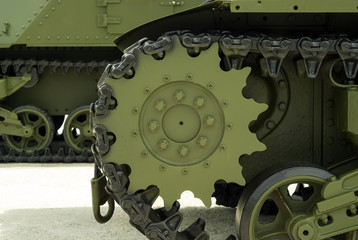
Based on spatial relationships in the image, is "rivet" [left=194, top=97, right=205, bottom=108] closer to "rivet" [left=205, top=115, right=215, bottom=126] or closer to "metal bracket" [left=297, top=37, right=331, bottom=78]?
"rivet" [left=205, top=115, right=215, bottom=126]

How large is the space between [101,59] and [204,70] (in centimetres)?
673

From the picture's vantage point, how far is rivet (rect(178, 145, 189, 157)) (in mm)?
4074

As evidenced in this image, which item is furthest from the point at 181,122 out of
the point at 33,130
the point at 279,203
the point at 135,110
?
the point at 33,130

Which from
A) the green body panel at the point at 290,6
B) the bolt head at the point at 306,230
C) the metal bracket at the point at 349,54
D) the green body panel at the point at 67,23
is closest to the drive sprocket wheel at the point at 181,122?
the green body panel at the point at 290,6

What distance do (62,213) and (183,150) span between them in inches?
101

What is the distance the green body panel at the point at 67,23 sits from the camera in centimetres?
985

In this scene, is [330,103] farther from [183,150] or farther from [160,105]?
[160,105]

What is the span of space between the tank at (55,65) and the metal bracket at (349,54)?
19.3 feet

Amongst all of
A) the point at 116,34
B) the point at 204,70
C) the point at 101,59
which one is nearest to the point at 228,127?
the point at 204,70

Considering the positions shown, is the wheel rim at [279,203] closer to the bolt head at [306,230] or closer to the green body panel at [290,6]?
the bolt head at [306,230]

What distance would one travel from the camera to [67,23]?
9969mm

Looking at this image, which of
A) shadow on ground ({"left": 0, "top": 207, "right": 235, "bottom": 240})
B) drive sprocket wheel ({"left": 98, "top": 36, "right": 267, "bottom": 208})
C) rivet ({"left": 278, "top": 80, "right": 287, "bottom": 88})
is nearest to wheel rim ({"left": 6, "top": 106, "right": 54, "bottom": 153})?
shadow on ground ({"left": 0, "top": 207, "right": 235, "bottom": 240})

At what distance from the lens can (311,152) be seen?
470 cm

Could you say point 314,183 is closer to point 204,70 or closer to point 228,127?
point 228,127
